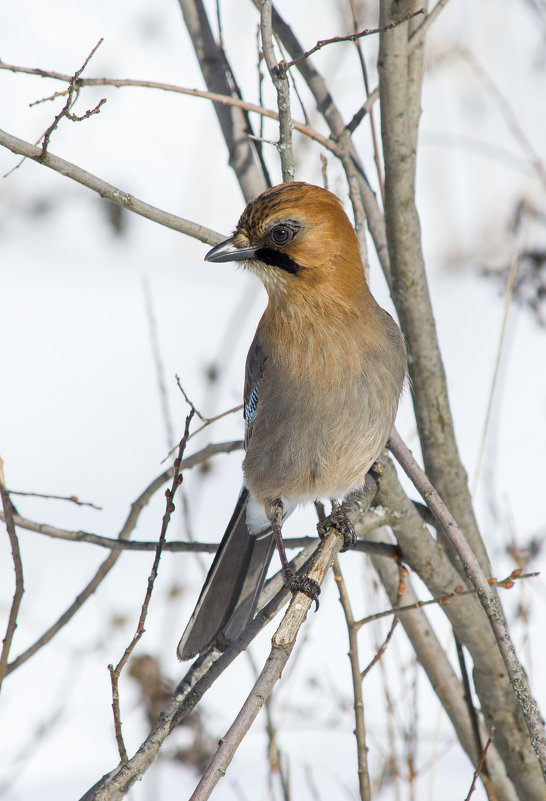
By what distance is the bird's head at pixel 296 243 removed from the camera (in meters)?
2.75

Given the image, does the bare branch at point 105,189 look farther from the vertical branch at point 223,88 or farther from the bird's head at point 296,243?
the vertical branch at point 223,88

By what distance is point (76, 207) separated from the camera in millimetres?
12250

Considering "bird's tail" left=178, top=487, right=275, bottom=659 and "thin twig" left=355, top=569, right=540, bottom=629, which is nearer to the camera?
"thin twig" left=355, top=569, right=540, bottom=629

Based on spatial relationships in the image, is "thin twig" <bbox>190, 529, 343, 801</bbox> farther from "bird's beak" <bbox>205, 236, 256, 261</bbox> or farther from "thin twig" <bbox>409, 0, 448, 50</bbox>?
"thin twig" <bbox>409, 0, 448, 50</bbox>

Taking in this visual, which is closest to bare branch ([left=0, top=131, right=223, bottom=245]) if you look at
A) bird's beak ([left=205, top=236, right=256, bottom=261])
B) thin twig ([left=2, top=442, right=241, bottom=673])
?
bird's beak ([left=205, top=236, right=256, bottom=261])

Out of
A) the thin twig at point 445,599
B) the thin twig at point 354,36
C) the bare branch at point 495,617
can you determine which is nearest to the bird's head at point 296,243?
the thin twig at point 354,36

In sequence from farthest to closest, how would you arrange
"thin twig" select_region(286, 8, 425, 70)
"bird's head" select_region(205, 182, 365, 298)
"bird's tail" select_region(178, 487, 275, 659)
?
1. "bird's tail" select_region(178, 487, 275, 659)
2. "bird's head" select_region(205, 182, 365, 298)
3. "thin twig" select_region(286, 8, 425, 70)

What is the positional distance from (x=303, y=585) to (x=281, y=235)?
1163 millimetres

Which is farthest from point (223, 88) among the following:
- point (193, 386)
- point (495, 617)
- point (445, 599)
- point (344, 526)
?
point (193, 386)

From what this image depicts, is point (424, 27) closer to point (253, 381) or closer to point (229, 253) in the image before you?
point (229, 253)

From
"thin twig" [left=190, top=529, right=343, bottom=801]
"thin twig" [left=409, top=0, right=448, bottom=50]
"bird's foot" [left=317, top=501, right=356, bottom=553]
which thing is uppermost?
"thin twig" [left=409, top=0, right=448, bottom=50]

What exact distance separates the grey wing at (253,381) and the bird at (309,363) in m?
0.01

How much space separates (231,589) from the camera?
314 centimetres

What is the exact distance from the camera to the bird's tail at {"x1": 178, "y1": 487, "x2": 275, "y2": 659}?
2966 millimetres
